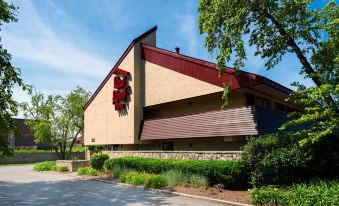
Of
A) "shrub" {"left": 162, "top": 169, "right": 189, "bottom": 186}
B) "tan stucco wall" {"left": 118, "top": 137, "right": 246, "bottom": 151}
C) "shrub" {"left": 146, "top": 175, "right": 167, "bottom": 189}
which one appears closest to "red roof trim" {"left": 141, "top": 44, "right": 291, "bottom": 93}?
"tan stucco wall" {"left": 118, "top": 137, "right": 246, "bottom": 151}

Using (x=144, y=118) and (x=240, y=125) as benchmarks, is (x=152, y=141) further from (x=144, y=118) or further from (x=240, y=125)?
(x=240, y=125)

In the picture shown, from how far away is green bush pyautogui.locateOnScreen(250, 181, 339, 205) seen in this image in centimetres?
970

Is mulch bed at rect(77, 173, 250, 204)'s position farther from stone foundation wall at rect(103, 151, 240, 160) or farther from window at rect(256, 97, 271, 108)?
window at rect(256, 97, 271, 108)

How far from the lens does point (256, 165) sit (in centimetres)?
1399

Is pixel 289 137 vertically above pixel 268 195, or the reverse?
pixel 289 137

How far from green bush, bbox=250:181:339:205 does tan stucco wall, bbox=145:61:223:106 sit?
900 centimetres

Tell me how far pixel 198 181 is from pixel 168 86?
10005mm

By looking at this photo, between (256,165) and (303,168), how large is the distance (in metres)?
2.07

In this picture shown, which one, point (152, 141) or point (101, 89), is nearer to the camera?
point (152, 141)

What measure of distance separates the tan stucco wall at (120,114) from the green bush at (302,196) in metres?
15.4

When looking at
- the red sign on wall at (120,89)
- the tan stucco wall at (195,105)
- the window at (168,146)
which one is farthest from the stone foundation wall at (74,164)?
the window at (168,146)

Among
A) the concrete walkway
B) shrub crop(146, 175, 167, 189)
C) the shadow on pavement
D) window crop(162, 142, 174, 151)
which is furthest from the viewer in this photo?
window crop(162, 142, 174, 151)

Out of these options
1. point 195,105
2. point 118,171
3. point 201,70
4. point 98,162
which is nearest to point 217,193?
point 118,171

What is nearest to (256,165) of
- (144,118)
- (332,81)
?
(332,81)
